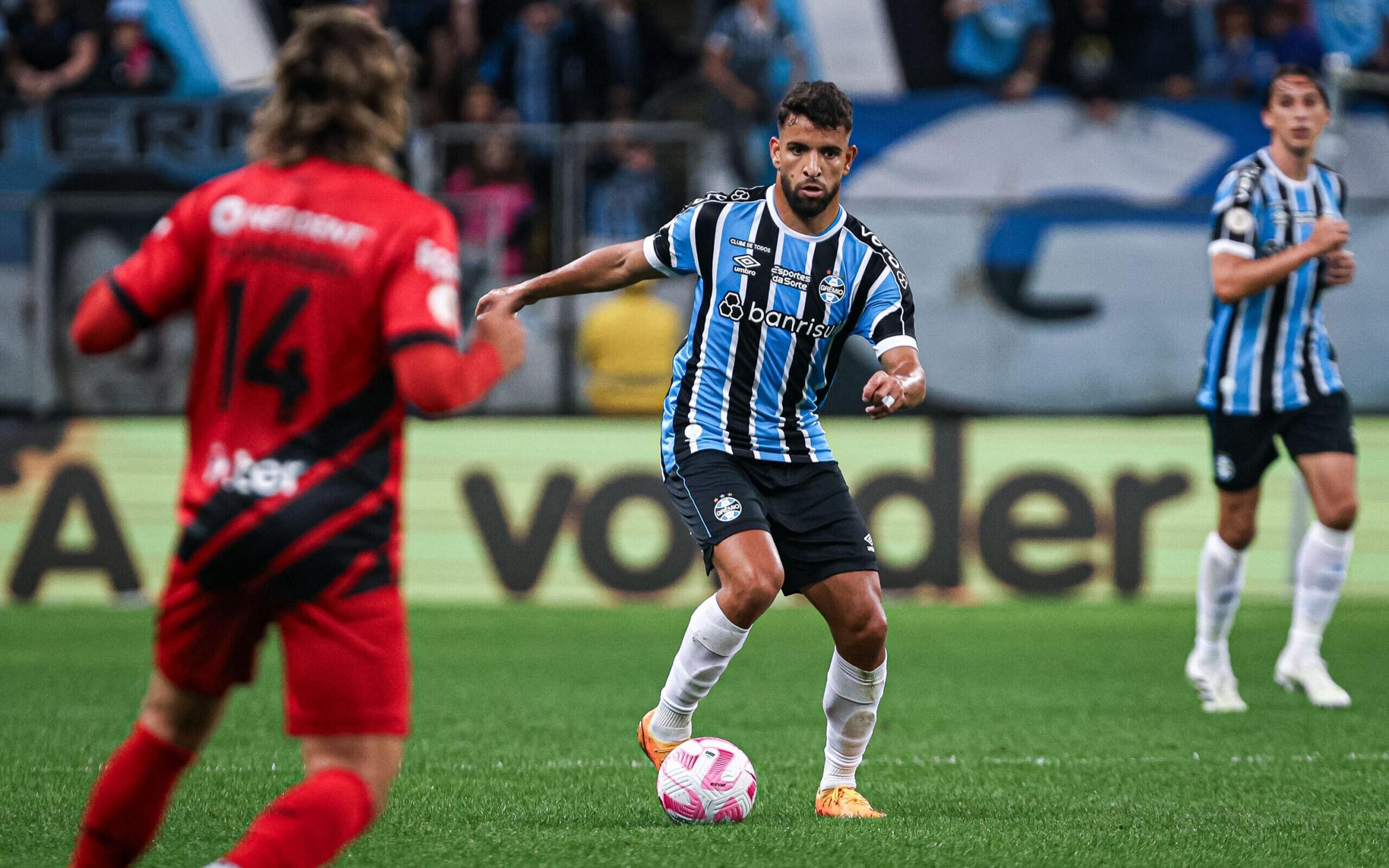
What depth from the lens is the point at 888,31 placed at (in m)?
14.6

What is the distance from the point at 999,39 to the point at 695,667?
34.5ft

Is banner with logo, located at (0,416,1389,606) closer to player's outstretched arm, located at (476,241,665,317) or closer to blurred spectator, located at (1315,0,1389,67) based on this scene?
blurred spectator, located at (1315,0,1389,67)

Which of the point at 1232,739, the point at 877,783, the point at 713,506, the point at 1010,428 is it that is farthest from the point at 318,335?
the point at 1010,428

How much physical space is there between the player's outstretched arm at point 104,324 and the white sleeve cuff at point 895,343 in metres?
2.35

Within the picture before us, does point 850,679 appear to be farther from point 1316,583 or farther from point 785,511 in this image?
point 1316,583

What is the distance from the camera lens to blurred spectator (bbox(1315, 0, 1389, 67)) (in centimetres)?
1455

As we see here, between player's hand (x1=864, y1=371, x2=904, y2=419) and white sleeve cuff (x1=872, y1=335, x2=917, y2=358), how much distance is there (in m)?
0.42

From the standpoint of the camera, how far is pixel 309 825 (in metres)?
3.07

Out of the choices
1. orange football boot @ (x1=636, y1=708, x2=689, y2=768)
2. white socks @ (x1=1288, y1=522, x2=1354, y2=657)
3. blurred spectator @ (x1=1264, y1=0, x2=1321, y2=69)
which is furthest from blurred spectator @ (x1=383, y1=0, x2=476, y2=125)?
orange football boot @ (x1=636, y1=708, x2=689, y2=768)

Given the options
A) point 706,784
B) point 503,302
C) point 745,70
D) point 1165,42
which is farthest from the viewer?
point 1165,42

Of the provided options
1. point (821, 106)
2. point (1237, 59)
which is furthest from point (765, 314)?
point (1237, 59)

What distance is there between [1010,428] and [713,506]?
7.10 metres

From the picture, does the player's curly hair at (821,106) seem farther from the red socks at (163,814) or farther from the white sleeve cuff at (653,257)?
the red socks at (163,814)

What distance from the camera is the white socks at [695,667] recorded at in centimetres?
501
